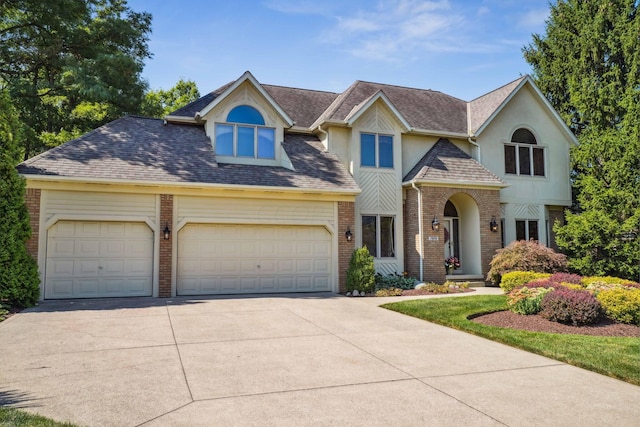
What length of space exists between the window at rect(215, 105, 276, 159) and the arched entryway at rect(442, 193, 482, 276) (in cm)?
728

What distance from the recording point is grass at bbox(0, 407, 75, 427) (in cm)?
382

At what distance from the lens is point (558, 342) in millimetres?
7340

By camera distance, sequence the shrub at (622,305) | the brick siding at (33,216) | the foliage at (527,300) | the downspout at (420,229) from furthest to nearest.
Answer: the downspout at (420,229)
the brick siding at (33,216)
the foliage at (527,300)
the shrub at (622,305)

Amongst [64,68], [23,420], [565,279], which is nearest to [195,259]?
[23,420]

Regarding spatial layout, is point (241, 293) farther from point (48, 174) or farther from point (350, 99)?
point (350, 99)

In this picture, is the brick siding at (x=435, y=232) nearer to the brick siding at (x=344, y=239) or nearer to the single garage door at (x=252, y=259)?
the brick siding at (x=344, y=239)

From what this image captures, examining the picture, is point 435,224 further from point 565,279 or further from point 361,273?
point 565,279

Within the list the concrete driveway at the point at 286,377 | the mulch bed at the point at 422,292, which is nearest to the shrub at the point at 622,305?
the concrete driveway at the point at 286,377

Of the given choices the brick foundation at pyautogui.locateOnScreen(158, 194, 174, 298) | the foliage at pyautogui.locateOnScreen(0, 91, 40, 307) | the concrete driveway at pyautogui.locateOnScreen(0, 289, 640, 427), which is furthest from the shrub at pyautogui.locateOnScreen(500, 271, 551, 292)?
the foliage at pyautogui.locateOnScreen(0, 91, 40, 307)

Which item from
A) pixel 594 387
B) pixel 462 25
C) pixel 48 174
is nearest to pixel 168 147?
pixel 48 174

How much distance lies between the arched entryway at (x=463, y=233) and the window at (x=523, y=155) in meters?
2.73

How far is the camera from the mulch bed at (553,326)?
326 inches

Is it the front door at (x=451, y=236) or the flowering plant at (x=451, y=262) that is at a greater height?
the front door at (x=451, y=236)

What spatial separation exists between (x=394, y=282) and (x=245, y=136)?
733 centimetres
